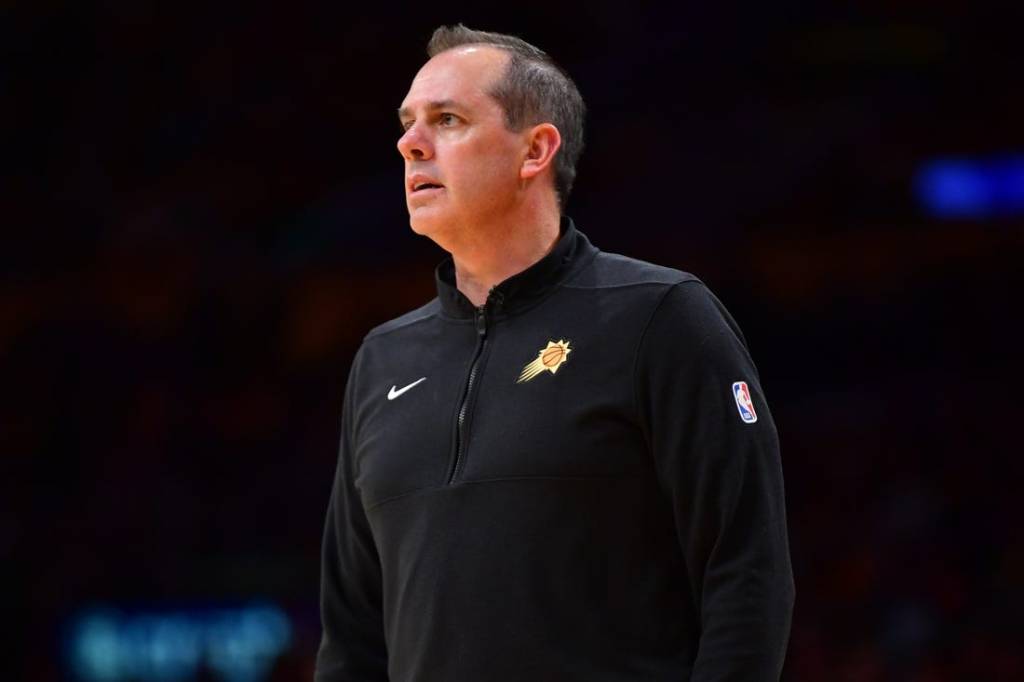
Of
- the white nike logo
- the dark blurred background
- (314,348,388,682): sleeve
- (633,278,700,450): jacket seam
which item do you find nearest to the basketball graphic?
(633,278,700,450): jacket seam

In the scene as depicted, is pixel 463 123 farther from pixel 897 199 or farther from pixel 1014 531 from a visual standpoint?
pixel 897 199

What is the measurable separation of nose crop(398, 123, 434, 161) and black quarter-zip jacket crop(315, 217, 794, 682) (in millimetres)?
331

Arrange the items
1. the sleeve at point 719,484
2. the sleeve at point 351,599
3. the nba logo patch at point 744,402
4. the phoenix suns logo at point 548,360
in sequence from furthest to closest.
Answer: the sleeve at point 351,599, the phoenix suns logo at point 548,360, the nba logo patch at point 744,402, the sleeve at point 719,484

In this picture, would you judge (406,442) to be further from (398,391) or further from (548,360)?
(548,360)

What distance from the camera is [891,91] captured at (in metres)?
11.3

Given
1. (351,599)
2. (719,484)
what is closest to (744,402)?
(719,484)

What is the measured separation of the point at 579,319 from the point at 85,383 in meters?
10.0

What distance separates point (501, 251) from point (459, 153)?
19cm

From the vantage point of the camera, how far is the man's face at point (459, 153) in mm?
2721

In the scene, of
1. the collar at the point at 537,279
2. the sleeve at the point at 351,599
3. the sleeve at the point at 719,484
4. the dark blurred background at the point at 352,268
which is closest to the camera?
the sleeve at the point at 719,484

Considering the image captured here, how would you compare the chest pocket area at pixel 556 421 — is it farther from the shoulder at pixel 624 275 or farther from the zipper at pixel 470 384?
the shoulder at pixel 624 275

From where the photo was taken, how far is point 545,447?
250 centimetres

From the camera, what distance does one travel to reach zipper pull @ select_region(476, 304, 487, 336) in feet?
8.95

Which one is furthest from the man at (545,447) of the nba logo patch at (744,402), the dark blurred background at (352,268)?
the dark blurred background at (352,268)
